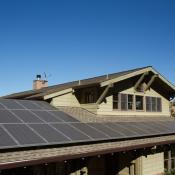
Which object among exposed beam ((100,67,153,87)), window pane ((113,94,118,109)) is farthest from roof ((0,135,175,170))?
window pane ((113,94,118,109))

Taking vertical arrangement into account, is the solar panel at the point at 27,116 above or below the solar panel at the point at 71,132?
above

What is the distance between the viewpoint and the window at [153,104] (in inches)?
909

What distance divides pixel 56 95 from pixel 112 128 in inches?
172

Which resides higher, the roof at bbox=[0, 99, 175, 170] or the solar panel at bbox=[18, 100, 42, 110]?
the solar panel at bbox=[18, 100, 42, 110]

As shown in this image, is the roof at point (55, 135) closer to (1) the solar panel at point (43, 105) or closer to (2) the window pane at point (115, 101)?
(1) the solar panel at point (43, 105)

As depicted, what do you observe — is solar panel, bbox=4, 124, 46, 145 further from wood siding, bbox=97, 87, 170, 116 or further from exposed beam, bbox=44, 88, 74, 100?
wood siding, bbox=97, 87, 170, 116

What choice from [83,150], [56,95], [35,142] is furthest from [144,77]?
[35,142]

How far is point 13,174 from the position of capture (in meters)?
11.2

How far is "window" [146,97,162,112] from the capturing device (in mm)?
23078

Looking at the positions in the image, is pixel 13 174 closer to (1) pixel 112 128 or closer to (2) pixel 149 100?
(1) pixel 112 128

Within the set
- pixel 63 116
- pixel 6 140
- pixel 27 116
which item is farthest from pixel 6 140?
pixel 63 116

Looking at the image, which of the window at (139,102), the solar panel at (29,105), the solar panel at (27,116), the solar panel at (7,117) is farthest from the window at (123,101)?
the solar panel at (7,117)

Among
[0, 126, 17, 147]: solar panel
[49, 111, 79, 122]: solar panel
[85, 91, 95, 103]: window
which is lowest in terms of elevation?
[0, 126, 17, 147]: solar panel

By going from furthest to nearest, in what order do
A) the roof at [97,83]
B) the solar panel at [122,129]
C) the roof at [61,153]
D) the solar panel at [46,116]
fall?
1. the roof at [97,83]
2. the solar panel at [122,129]
3. the solar panel at [46,116]
4. the roof at [61,153]
